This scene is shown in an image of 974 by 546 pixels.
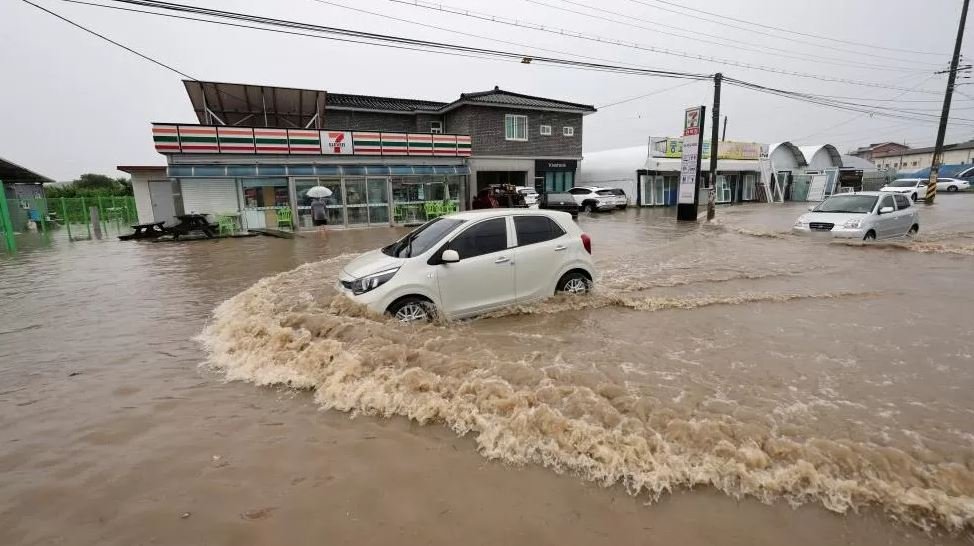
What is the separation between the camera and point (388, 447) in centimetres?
333

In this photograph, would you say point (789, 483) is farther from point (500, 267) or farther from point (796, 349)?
point (500, 267)

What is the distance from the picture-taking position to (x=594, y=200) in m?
26.3

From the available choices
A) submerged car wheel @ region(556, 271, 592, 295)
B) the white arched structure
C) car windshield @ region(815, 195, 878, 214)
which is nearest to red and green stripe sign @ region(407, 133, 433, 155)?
car windshield @ region(815, 195, 878, 214)

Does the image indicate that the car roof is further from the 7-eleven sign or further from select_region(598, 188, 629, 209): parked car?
select_region(598, 188, 629, 209): parked car

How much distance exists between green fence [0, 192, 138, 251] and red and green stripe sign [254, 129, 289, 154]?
881 centimetres

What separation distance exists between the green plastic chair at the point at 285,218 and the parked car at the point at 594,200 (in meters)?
15.6

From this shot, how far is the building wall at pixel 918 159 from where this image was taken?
66.1 meters

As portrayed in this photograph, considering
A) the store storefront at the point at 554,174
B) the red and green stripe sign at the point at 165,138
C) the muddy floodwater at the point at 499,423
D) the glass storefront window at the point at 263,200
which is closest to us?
the muddy floodwater at the point at 499,423

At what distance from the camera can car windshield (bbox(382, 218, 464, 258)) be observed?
5805mm

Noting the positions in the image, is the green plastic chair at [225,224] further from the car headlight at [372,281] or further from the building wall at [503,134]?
the car headlight at [372,281]

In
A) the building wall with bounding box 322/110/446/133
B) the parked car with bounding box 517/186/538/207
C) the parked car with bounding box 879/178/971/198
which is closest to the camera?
the parked car with bounding box 517/186/538/207

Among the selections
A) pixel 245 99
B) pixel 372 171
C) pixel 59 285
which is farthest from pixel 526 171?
pixel 59 285

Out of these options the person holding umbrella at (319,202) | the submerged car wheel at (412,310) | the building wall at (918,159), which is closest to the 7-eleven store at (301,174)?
the person holding umbrella at (319,202)

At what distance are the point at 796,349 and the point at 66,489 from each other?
645 cm
